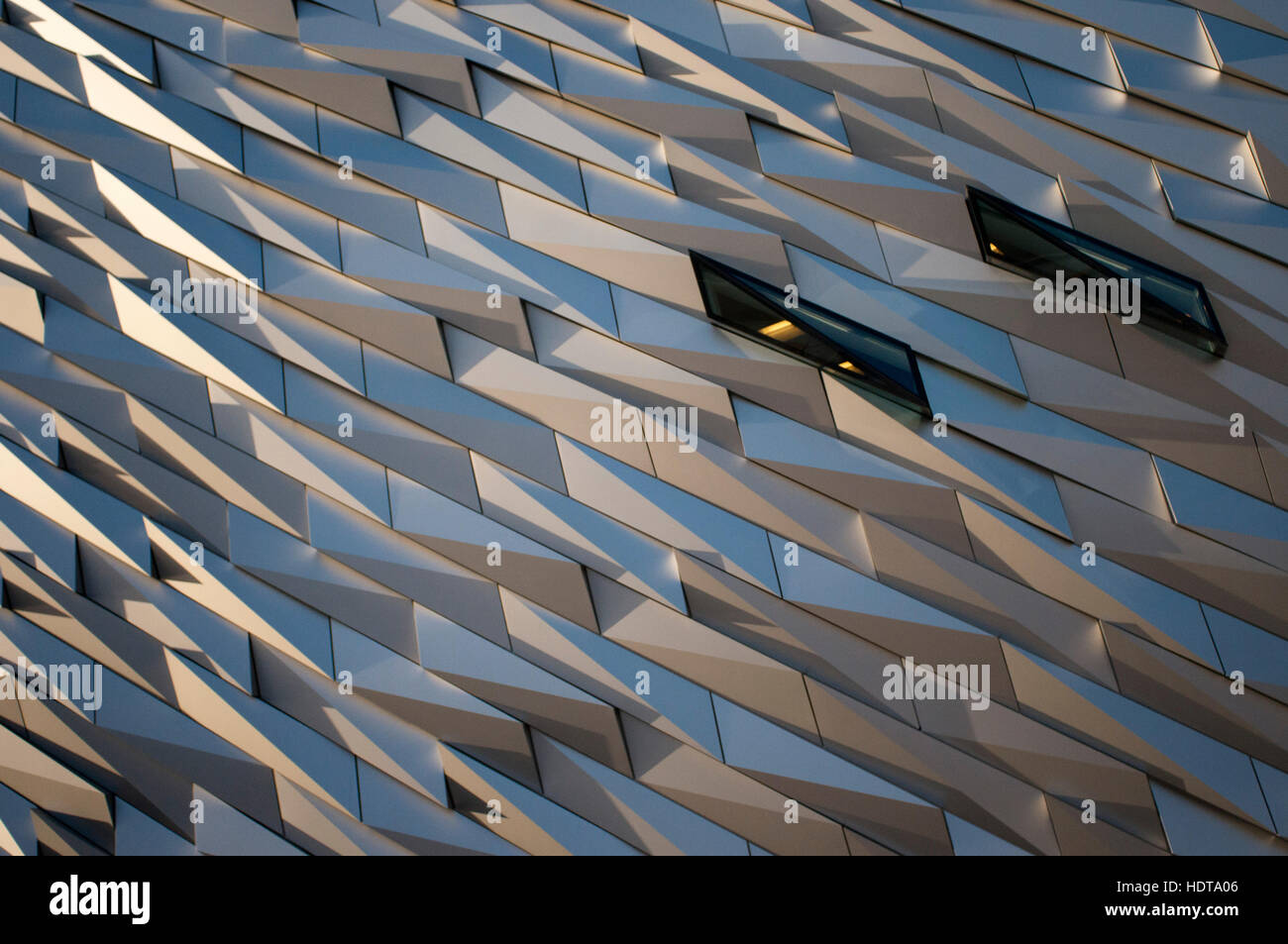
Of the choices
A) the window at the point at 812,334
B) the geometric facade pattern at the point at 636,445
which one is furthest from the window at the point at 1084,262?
the window at the point at 812,334

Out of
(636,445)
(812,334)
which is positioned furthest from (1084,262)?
(636,445)

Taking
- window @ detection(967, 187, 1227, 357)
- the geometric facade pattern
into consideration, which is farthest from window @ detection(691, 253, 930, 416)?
window @ detection(967, 187, 1227, 357)

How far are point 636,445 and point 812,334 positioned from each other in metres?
2.26

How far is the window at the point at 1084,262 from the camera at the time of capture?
10.4 metres

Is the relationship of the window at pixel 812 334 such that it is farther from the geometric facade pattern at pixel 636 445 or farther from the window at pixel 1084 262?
the window at pixel 1084 262

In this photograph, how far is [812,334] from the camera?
10672 millimetres

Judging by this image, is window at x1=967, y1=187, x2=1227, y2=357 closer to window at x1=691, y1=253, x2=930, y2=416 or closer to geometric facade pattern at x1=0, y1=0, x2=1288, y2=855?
geometric facade pattern at x1=0, y1=0, x2=1288, y2=855

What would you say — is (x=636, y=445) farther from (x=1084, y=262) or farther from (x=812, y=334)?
(x=1084, y=262)

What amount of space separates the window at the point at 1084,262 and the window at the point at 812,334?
1.65 m

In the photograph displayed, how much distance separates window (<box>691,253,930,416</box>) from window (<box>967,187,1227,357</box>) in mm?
1649

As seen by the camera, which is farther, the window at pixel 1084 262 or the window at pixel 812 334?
the window at pixel 812 334

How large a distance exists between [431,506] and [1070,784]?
719 cm

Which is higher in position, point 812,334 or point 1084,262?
point 1084,262
